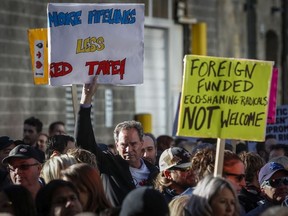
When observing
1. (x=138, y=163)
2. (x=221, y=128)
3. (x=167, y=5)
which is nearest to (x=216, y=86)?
(x=221, y=128)

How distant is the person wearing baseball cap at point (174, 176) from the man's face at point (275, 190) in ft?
2.12

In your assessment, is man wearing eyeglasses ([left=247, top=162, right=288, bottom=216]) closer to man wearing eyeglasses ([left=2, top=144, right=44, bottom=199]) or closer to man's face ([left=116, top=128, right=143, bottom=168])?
man's face ([left=116, top=128, right=143, bottom=168])

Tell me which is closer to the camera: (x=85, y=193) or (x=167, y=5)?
(x=85, y=193)

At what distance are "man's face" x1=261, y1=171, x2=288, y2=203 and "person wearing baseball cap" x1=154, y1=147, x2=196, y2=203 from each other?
2.12ft

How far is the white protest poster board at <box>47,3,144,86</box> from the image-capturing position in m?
10.8

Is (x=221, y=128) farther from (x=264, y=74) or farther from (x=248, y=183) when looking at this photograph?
(x=248, y=183)

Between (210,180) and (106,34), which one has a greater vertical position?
(106,34)

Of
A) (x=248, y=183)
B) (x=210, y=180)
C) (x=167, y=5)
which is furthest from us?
(x=167, y=5)

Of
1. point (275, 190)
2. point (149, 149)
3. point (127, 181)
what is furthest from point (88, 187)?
point (149, 149)

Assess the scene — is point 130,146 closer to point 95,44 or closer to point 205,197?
point 95,44

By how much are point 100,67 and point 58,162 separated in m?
1.86

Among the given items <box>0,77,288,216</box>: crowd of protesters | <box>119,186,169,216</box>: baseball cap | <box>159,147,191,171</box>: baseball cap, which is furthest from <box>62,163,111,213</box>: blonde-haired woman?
<box>159,147,191,171</box>: baseball cap

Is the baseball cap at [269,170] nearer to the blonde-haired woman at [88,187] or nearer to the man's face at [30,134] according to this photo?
the blonde-haired woman at [88,187]

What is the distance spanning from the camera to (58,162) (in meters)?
9.20
